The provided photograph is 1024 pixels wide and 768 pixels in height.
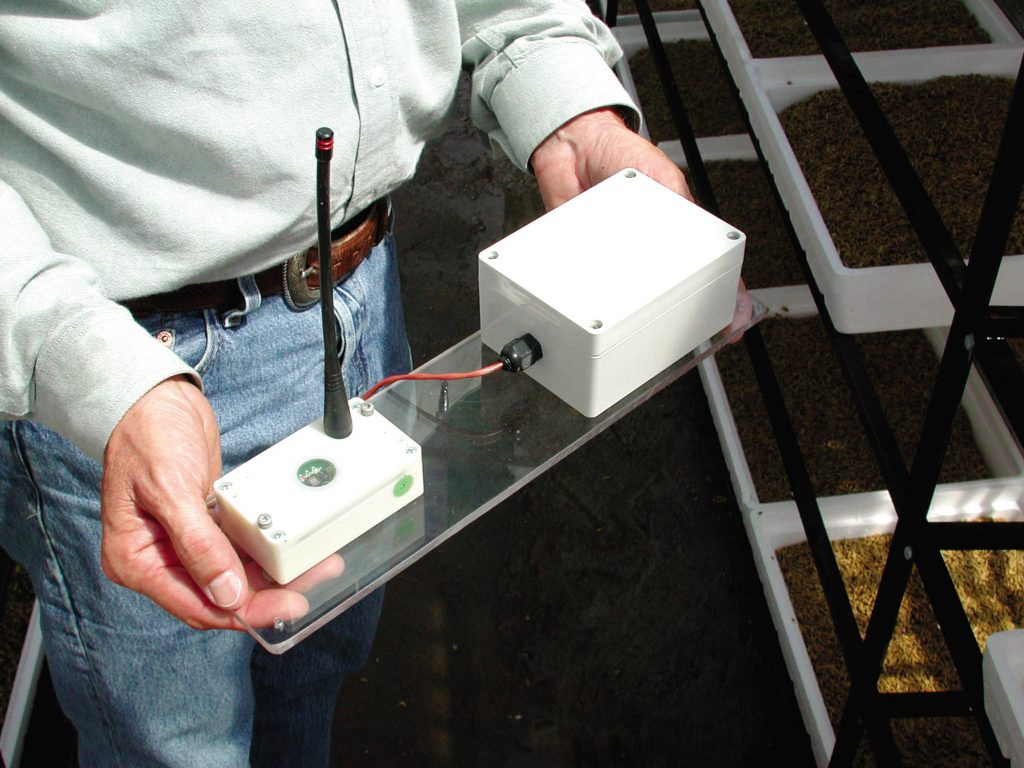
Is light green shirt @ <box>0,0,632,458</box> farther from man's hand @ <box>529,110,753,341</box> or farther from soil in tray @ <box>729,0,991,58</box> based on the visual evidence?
soil in tray @ <box>729,0,991,58</box>

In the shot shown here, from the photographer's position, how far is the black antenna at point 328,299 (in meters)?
0.67

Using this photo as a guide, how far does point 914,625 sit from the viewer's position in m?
1.62

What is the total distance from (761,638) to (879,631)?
2.43 feet

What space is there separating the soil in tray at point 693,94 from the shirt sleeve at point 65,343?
1694mm

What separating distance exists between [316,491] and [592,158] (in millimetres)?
466

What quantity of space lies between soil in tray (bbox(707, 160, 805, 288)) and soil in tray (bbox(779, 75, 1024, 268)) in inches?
16.5

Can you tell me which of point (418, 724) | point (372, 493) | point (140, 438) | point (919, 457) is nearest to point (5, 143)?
point (140, 438)

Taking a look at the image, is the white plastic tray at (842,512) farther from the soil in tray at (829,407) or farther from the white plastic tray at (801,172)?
the white plastic tray at (801,172)

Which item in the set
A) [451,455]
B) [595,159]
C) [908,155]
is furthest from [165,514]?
[908,155]

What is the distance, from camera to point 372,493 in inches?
31.7

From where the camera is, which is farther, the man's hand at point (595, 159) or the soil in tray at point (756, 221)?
the soil in tray at point (756, 221)

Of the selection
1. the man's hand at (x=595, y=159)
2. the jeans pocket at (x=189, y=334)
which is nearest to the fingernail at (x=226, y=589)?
the jeans pocket at (x=189, y=334)

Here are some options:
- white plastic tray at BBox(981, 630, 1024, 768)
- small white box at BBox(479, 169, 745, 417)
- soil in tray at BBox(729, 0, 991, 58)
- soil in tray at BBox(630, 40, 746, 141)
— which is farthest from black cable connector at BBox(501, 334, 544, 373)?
soil in tray at BBox(630, 40, 746, 141)

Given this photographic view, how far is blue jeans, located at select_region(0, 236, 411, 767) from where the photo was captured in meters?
0.98
